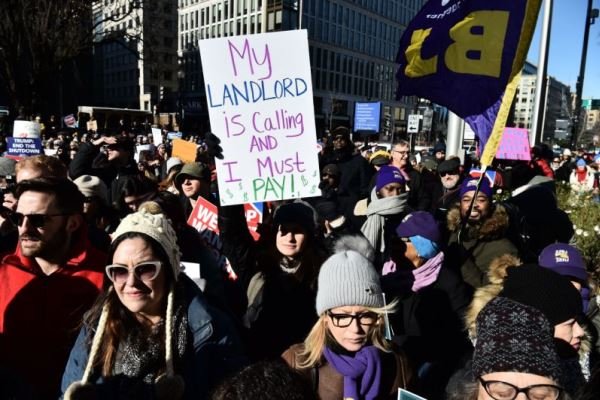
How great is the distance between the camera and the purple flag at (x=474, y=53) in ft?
9.93

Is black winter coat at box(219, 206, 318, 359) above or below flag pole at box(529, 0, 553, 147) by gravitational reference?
below

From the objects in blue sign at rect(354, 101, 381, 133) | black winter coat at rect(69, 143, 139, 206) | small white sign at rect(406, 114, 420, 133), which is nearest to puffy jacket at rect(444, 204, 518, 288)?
black winter coat at rect(69, 143, 139, 206)

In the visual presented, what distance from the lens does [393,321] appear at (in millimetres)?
2678

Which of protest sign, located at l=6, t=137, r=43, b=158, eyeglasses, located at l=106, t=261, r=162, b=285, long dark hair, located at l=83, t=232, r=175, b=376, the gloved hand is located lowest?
long dark hair, located at l=83, t=232, r=175, b=376

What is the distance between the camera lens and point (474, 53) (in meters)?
3.17

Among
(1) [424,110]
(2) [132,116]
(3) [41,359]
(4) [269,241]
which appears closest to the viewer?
(3) [41,359]

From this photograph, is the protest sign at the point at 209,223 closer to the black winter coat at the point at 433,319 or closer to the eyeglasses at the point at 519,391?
the black winter coat at the point at 433,319

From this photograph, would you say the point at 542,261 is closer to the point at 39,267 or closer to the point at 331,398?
the point at 331,398

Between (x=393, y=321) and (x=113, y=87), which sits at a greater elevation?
(x=113, y=87)

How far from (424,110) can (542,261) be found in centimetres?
2298

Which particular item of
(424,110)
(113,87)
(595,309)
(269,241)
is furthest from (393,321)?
(113,87)

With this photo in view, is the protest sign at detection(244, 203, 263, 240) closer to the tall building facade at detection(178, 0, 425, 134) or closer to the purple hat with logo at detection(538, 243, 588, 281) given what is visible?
the purple hat with logo at detection(538, 243, 588, 281)

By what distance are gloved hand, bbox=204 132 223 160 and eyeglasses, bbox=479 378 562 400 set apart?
2096 mm

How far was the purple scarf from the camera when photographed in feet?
6.11
